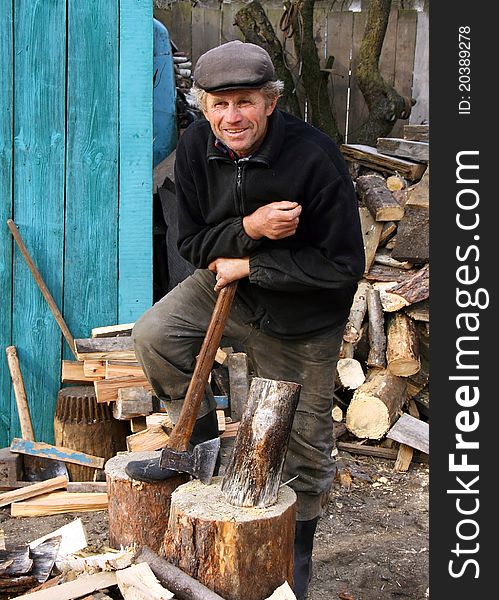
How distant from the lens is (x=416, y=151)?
7102mm

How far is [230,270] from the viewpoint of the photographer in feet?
12.2

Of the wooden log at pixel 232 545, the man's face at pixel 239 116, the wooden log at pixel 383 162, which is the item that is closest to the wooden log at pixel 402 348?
the wooden log at pixel 383 162

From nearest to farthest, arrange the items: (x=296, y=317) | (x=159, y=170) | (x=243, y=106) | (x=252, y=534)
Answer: (x=252, y=534) → (x=243, y=106) → (x=296, y=317) → (x=159, y=170)

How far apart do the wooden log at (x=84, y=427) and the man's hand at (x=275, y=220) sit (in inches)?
82.8

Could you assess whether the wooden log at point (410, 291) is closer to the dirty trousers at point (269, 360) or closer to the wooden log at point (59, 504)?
the dirty trousers at point (269, 360)

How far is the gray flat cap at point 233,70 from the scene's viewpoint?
11.4ft

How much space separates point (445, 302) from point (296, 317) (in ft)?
2.92

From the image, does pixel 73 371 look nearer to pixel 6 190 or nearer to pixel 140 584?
pixel 6 190

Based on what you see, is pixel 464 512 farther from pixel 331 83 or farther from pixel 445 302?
pixel 331 83

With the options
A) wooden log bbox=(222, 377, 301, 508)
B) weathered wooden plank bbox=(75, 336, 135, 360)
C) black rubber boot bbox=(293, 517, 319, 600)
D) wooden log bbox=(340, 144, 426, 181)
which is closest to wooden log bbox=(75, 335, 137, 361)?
weathered wooden plank bbox=(75, 336, 135, 360)

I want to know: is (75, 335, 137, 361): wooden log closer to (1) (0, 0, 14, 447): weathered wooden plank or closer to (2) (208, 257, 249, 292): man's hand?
(1) (0, 0, 14, 447): weathered wooden plank

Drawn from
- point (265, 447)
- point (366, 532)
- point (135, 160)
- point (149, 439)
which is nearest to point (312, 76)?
point (135, 160)

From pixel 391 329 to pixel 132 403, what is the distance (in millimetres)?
2053

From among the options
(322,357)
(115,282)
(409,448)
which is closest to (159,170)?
(115,282)
